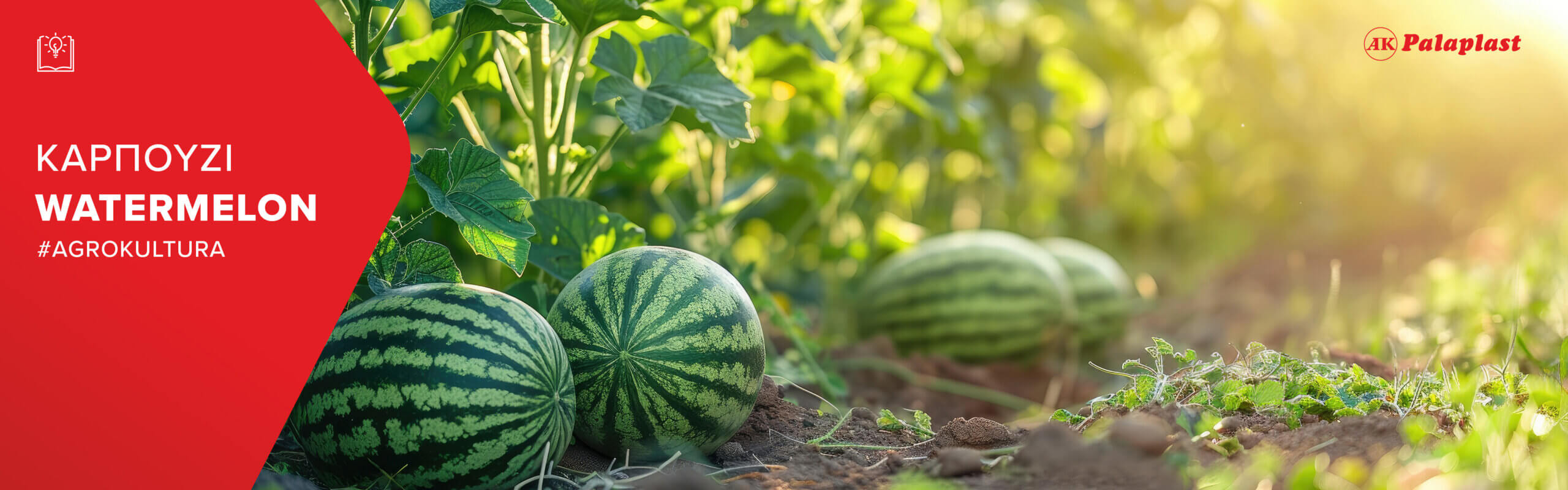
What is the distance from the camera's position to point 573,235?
2.32 m

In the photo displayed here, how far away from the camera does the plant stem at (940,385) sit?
3.09 m

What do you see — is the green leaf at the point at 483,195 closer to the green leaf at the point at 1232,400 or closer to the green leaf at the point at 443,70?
the green leaf at the point at 443,70

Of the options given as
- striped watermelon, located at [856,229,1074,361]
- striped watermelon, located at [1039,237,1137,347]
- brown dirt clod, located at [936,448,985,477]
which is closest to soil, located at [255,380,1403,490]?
brown dirt clod, located at [936,448,985,477]

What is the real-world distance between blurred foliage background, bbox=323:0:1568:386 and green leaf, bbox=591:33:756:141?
10 cm

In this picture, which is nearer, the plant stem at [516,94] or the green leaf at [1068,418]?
the green leaf at [1068,418]

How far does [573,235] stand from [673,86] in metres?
0.41

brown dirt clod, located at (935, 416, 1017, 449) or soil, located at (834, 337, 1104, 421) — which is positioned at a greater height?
brown dirt clod, located at (935, 416, 1017, 449)

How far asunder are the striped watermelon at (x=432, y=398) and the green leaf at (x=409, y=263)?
169mm

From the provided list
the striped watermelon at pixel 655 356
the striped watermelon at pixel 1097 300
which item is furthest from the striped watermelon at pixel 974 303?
the striped watermelon at pixel 655 356

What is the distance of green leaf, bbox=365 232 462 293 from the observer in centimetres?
197

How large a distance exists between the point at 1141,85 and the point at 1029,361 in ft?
6.93

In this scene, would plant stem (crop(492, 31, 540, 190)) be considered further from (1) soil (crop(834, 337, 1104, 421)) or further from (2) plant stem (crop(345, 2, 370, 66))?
(1) soil (crop(834, 337, 1104, 421))

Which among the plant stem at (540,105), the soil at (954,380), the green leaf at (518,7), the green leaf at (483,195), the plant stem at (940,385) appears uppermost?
the green leaf at (518,7)

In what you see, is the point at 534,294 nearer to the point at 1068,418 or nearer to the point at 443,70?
the point at 443,70
